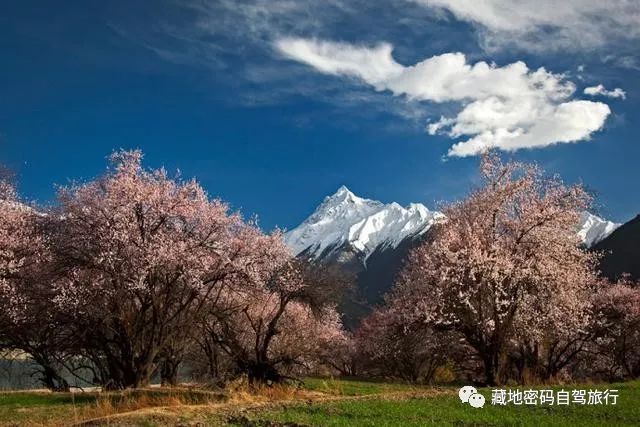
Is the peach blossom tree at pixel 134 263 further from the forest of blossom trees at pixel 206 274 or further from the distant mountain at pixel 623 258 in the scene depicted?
the distant mountain at pixel 623 258

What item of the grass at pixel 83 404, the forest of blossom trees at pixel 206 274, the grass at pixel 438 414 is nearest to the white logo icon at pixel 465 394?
the grass at pixel 438 414

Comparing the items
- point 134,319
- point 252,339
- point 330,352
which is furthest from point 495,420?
point 330,352

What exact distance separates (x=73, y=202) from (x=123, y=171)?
314 cm

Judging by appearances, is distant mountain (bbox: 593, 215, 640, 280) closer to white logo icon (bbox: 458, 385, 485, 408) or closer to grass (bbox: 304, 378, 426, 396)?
grass (bbox: 304, 378, 426, 396)

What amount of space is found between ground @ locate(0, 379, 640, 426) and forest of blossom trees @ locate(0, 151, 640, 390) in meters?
7.09

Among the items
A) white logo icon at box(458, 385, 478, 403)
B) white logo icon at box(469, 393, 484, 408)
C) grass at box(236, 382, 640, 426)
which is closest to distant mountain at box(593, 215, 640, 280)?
white logo icon at box(458, 385, 478, 403)

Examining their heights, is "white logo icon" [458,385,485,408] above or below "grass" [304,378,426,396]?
above

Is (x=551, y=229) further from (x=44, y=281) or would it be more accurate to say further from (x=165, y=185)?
(x=44, y=281)

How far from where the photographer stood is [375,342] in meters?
63.2

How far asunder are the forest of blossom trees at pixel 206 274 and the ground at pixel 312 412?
709 cm

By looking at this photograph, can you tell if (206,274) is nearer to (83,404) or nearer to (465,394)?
(83,404)

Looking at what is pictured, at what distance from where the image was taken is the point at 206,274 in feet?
109

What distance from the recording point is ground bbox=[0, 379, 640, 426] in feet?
54.2

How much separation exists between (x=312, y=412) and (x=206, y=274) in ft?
53.6
